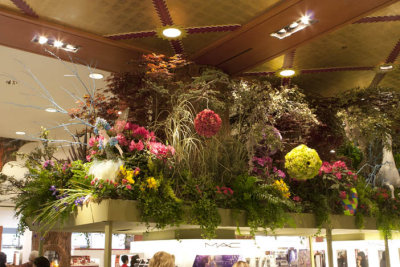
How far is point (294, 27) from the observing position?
4449 millimetres

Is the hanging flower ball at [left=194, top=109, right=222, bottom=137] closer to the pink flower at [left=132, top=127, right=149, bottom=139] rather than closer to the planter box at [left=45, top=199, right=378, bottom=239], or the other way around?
the pink flower at [left=132, top=127, right=149, bottom=139]

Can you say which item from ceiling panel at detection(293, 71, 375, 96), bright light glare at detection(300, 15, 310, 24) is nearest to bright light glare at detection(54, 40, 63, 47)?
bright light glare at detection(300, 15, 310, 24)

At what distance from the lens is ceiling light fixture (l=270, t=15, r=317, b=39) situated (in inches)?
169

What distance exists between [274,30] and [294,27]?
0.22 m

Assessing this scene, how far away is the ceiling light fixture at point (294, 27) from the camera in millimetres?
4285

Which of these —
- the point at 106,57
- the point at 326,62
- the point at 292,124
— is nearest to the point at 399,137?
the point at 326,62

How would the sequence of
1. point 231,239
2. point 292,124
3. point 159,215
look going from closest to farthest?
point 159,215 → point 231,239 → point 292,124

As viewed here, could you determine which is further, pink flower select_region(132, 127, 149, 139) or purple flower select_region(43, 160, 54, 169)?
purple flower select_region(43, 160, 54, 169)

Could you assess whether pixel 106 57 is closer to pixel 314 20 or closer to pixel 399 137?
pixel 314 20

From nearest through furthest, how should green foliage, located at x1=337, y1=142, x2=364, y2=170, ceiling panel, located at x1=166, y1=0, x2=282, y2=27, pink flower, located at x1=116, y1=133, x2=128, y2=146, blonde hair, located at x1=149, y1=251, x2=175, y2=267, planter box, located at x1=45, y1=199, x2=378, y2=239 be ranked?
planter box, located at x1=45, y1=199, x2=378, y2=239, blonde hair, located at x1=149, y1=251, x2=175, y2=267, pink flower, located at x1=116, y1=133, x2=128, y2=146, ceiling panel, located at x1=166, y1=0, x2=282, y2=27, green foliage, located at x1=337, y1=142, x2=364, y2=170

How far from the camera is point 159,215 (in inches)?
130

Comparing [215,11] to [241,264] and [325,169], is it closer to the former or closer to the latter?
[325,169]

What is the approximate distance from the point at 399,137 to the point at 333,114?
1038 mm

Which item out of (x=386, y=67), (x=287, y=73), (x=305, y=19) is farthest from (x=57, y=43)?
(x=386, y=67)
